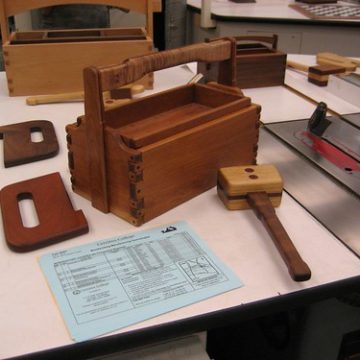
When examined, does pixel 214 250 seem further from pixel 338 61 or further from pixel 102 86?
pixel 338 61

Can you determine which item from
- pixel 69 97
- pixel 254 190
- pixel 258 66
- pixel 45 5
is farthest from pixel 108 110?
pixel 45 5

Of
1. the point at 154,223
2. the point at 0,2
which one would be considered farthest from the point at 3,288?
the point at 0,2

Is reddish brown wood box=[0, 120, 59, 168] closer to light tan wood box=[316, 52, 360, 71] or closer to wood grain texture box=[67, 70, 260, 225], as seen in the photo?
wood grain texture box=[67, 70, 260, 225]

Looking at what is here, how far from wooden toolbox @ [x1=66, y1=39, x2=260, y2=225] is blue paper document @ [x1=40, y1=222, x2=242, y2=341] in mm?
66

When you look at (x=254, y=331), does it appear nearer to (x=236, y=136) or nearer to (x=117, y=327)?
(x=236, y=136)

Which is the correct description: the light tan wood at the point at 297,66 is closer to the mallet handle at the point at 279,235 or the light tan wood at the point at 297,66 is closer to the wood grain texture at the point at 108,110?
the wood grain texture at the point at 108,110

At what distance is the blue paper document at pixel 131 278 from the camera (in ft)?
1.69

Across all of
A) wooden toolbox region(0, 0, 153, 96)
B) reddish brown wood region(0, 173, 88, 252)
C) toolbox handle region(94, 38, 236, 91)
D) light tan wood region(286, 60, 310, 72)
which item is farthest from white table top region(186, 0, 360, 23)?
reddish brown wood region(0, 173, 88, 252)

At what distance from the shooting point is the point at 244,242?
2.11 feet

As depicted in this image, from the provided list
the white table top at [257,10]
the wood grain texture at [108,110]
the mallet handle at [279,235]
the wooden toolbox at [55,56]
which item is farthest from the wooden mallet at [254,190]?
the white table top at [257,10]

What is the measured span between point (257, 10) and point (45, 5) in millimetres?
1317

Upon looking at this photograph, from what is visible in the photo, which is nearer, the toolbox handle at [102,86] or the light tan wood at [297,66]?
the toolbox handle at [102,86]

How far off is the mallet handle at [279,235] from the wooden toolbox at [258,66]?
2.07 ft

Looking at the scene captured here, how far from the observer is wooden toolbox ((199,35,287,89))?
1.27 m
